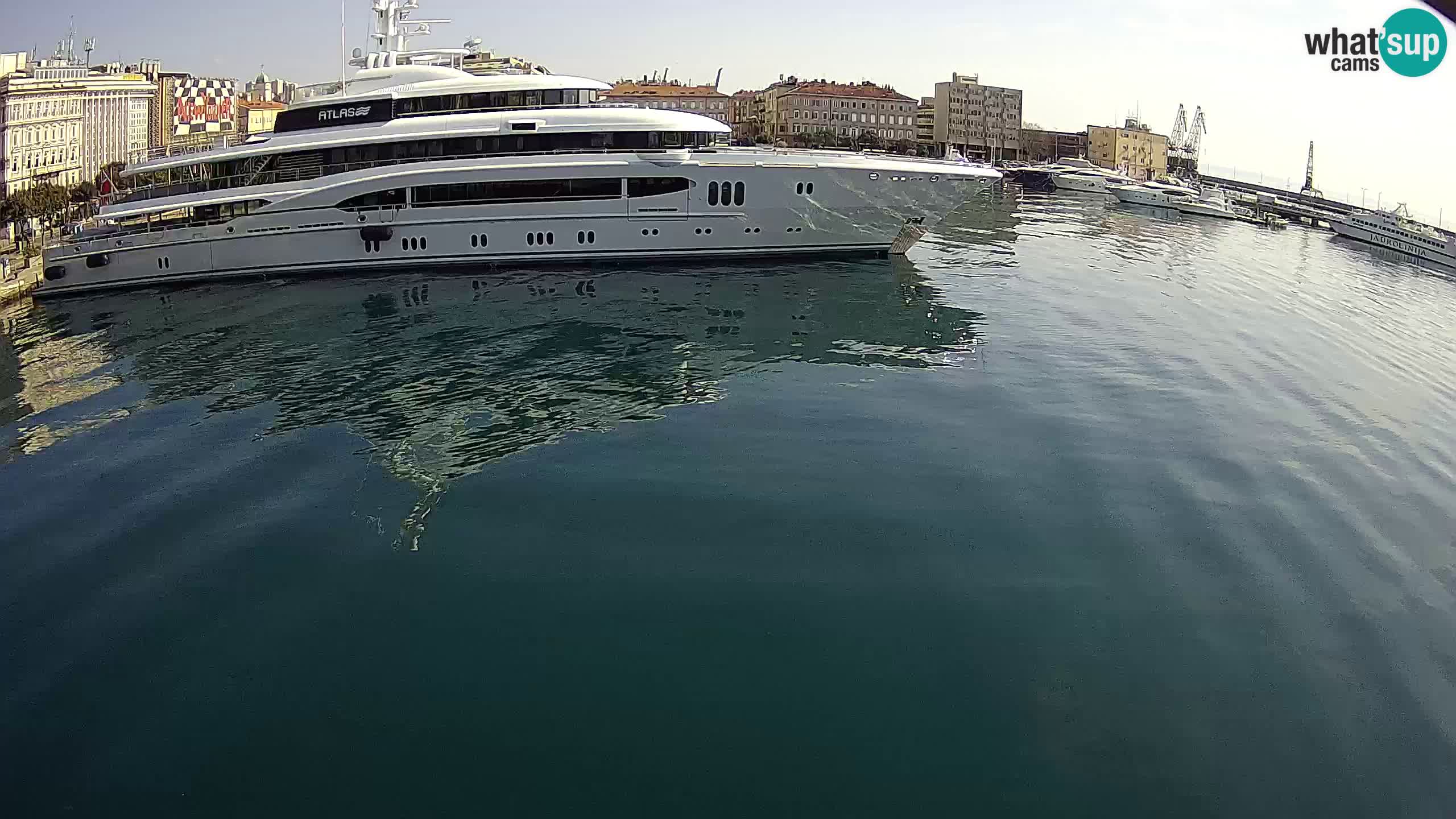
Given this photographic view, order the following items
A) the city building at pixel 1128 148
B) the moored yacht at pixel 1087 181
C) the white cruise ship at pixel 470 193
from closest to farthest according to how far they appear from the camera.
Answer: the white cruise ship at pixel 470 193 → the moored yacht at pixel 1087 181 → the city building at pixel 1128 148

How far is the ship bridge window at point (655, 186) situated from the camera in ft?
87.5

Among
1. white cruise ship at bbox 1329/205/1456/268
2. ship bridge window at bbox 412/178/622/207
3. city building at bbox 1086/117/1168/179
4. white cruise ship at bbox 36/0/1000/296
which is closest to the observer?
→ white cruise ship at bbox 36/0/1000/296

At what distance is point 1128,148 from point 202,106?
105300 millimetres

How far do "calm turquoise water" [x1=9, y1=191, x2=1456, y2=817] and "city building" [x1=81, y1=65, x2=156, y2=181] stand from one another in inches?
2492

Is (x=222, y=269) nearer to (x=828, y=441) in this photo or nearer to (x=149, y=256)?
(x=149, y=256)

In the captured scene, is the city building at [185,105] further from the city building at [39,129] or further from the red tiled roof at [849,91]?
the red tiled roof at [849,91]

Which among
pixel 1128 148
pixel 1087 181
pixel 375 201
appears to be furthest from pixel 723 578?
pixel 1128 148

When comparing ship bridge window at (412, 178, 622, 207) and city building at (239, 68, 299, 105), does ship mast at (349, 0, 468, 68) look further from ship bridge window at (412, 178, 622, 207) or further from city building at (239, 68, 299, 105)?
city building at (239, 68, 299, 105)

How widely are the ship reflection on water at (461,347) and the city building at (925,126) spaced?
298 feet

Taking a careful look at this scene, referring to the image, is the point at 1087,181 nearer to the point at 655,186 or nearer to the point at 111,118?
the point at 655,186

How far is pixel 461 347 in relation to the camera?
18906 millimetres

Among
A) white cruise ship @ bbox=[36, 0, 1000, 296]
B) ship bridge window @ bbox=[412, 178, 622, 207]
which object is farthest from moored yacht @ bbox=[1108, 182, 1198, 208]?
ship bridge window @ bbox=[412, 178, 622, 207]

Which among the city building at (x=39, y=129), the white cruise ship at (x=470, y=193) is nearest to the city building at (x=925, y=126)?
the city building at (x=39, y=129)

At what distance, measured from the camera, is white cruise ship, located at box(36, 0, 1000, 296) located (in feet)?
86.2
